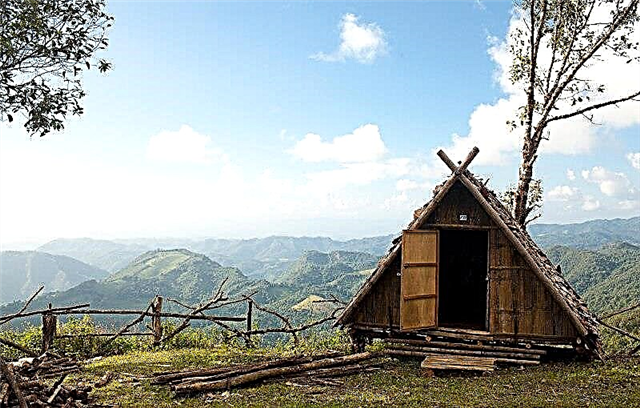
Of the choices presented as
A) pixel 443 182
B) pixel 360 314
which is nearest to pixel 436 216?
pixel 443 182

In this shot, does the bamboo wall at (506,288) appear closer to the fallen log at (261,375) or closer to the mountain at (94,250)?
the fallen log at (261,375)

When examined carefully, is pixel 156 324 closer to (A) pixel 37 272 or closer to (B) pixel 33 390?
(B) pixel 33 390

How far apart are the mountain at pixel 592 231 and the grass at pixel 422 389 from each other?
2895 inches

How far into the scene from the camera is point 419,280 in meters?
10.6

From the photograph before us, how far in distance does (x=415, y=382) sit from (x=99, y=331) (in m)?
6.81

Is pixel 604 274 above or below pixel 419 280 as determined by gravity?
below

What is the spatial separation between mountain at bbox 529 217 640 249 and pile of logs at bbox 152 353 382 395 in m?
74.2

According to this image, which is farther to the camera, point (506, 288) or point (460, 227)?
point (460, 227)

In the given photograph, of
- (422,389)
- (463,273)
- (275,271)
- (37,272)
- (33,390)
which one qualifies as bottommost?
(37,272)

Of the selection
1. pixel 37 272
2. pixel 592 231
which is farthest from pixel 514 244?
pixel 37 272

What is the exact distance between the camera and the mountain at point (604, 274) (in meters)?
27.6

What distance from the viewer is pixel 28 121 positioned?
27.5 feet

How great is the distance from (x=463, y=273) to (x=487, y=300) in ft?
11.7

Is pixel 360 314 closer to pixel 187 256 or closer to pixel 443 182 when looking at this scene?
pixel 443 182
